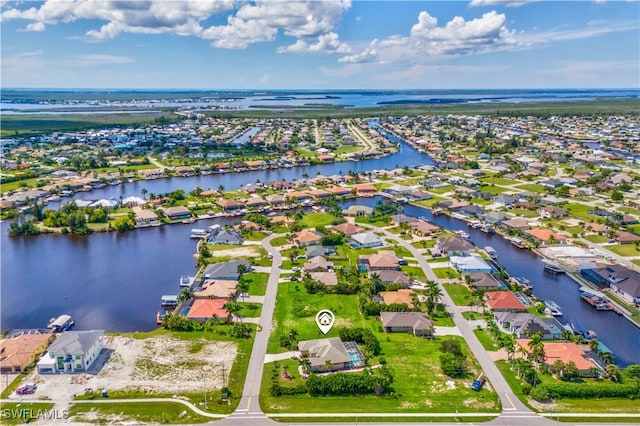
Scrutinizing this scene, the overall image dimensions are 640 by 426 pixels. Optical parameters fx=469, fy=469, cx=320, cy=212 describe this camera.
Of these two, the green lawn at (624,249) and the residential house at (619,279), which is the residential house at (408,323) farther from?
the green lawn at (624,249)

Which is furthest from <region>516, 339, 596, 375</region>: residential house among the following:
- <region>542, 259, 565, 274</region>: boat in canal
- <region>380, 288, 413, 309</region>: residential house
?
<region>542, 259, 565, 274</region>: boat in canal

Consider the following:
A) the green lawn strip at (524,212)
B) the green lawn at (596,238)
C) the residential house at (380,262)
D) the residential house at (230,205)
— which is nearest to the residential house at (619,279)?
the green lawn at (596,238)

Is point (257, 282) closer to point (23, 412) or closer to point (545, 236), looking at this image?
point (23, 412)

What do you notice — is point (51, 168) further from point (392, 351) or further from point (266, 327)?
point (392, 351)

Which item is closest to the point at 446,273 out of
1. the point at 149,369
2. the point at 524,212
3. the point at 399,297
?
the point at 399,297

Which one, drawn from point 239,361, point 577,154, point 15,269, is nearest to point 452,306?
point 239,361

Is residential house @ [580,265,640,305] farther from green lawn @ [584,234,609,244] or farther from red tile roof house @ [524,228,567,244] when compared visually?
green lawn @ [584,234,609,244]

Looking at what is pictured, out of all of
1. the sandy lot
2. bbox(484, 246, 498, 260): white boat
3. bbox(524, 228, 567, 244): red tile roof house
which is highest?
bbox(524, 228, 567, 244): red tile roof house
